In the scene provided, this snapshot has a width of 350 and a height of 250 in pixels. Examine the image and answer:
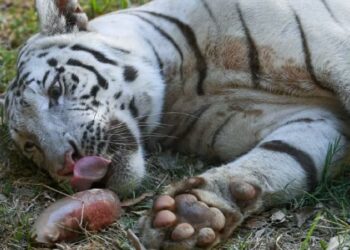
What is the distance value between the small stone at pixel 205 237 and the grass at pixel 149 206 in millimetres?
128

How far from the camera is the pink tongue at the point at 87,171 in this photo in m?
2.58

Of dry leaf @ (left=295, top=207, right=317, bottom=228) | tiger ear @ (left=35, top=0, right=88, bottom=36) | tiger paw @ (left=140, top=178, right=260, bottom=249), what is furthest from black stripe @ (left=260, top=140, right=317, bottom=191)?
tiger ear @ (left=35, top=0, right=88, bottom=36)

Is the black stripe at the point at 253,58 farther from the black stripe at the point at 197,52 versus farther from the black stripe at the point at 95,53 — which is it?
the black stripe at the point at 95,53

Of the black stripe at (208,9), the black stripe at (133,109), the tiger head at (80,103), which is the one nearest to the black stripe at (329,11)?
the black stripe at (208,9)

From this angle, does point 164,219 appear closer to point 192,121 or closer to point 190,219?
point 190,219

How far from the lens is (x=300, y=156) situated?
8.77ft

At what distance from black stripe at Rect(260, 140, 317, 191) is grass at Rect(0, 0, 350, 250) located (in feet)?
0.12

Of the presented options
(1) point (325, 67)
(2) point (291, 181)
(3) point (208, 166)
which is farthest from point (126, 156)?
(1) point (325, 67)

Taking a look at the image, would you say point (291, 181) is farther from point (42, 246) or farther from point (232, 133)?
point (42, 246)

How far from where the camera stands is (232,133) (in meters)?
2.94

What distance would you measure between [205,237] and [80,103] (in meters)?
0.79

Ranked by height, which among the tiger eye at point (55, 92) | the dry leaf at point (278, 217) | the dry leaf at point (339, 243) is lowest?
the dry leaf at point (278, 217)

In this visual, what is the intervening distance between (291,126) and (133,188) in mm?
607

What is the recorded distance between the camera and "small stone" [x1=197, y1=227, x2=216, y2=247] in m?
2.17
